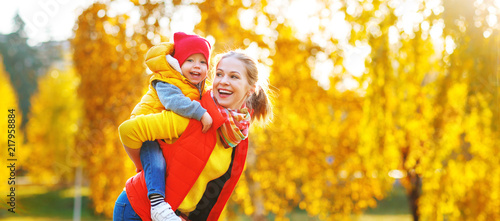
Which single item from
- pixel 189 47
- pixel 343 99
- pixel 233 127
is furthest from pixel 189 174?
pixel 343 99

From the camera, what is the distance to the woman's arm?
1612 mm

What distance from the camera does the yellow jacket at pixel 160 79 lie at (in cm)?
174

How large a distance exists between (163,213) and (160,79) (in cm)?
46

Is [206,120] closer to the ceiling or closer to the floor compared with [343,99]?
closer to the floor

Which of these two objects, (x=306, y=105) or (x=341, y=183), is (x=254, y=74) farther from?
(x=341, y=183)

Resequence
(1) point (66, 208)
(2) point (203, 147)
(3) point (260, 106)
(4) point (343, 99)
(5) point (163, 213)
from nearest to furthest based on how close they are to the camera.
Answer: (5) point (163, 213) < (2) point (203, 147) < (3) point (260, 106) < (4) point (343, 99) < (1) point (66, 208)

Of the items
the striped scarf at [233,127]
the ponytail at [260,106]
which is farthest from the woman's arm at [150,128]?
the ponytail at [260,106]

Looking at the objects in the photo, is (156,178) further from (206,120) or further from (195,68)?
(195,68)

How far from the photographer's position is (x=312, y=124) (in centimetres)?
678

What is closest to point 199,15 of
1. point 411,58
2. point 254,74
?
point 411,58

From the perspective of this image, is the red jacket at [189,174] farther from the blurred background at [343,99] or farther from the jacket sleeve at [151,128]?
the blurred background at [343,99]

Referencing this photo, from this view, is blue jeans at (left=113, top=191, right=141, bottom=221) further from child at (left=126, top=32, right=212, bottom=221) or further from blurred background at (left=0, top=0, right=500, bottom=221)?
blurred background at (left=0, top=0, right=500, bottom=221)

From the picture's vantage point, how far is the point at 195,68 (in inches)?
69.2

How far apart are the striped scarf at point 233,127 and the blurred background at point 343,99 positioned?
4.60 feet
